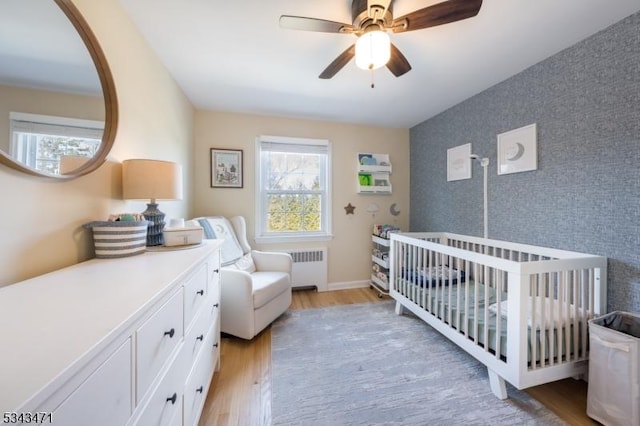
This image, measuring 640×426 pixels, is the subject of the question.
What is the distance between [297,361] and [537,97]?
104 inches

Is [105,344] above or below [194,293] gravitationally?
above

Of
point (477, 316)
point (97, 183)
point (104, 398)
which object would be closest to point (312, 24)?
point (97, 183)

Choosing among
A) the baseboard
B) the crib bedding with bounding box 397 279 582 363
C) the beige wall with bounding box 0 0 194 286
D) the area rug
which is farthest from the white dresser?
the baseboard

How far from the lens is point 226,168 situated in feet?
9.51

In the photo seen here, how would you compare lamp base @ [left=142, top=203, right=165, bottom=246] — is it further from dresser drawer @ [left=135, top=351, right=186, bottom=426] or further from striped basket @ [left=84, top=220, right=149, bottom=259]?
dresser drawer @ [left=135, top=351, right=186, bottom=426]

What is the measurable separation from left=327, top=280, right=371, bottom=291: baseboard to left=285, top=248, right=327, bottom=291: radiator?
10 cm

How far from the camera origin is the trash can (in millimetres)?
1162

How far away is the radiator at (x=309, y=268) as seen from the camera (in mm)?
3092

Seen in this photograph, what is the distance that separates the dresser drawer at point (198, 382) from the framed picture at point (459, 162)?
2.66 metres

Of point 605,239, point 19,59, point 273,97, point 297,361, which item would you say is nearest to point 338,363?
point 297,361

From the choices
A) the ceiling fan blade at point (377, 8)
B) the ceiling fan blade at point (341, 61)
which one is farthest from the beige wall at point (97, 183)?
the ceiling fan blade at point (377, 8)

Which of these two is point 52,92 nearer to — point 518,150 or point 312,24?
point 312,24

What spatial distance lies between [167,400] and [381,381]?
1.25 metres

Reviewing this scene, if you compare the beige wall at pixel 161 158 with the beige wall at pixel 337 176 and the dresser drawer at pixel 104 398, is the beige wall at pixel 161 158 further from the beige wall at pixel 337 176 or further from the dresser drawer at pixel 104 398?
the dresser drawer at pixel 104 398
